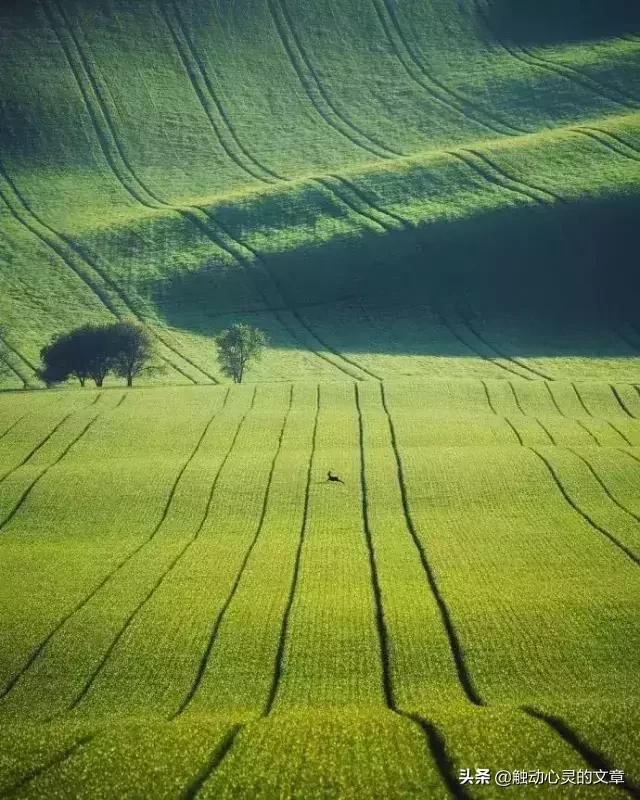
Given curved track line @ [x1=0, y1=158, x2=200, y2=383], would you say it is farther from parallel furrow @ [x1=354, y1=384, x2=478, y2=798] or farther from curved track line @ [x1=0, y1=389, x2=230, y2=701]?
parallel furrow @ [x1=354, y1=384, x2=478, y2=798]

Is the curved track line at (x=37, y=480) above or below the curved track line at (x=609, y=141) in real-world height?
below

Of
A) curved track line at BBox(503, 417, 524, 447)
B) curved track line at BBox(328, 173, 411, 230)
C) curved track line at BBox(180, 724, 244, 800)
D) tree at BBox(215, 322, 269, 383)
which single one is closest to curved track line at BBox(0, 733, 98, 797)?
curved track line at BBox(180, 724, 244, 800)

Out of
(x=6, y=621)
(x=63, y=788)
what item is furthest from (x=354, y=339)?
(x=63, y=788)

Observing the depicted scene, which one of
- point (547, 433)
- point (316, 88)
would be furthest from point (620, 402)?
point (316, 88)

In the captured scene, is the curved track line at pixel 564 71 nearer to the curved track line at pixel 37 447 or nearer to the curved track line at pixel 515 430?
the curved track line at pixel 515 430

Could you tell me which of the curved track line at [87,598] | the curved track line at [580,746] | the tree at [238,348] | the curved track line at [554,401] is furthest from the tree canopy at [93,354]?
the curved track line at [580,746]

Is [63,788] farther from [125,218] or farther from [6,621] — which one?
[125,218]
